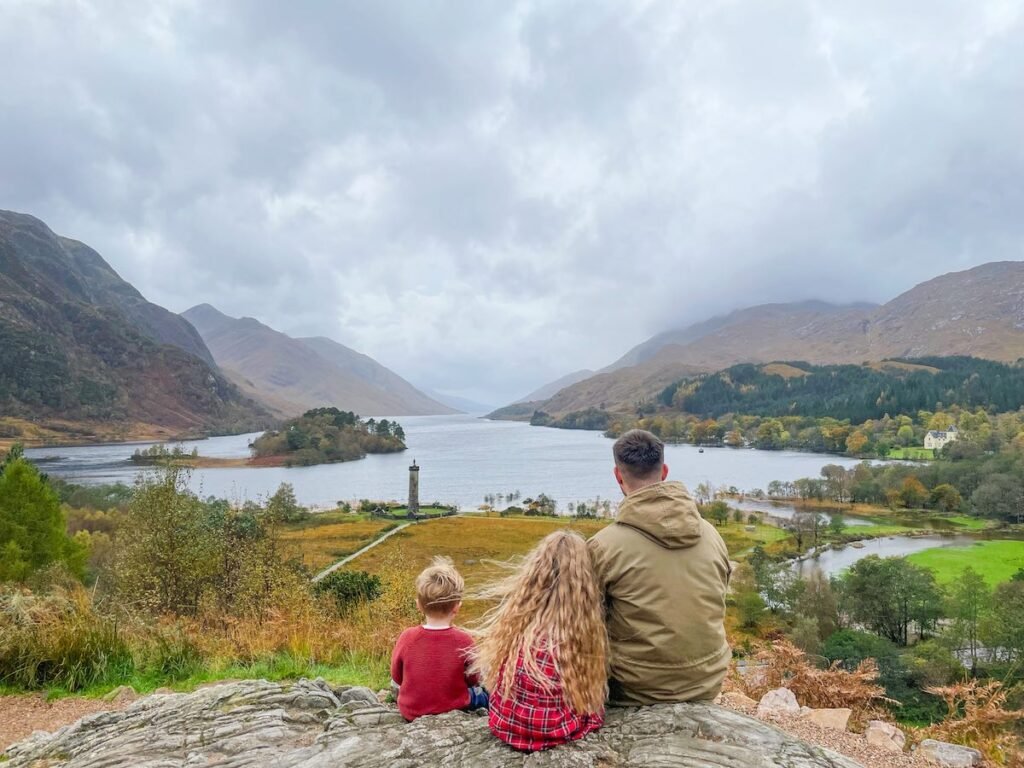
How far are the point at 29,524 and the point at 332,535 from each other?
30163 millimetres

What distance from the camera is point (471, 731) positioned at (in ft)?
11.6

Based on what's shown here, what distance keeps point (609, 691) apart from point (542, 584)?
0.96 m

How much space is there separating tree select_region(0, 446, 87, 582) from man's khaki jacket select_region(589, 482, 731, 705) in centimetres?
3033

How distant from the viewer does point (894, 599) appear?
3312 cm

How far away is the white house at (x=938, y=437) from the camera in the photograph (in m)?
111

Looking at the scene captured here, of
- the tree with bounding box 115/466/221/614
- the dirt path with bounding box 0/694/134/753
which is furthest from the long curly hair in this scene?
the tree with bounding box 115/466/221/614

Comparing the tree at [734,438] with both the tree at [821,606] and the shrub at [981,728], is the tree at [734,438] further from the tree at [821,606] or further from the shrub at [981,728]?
the shrub at [981,728]

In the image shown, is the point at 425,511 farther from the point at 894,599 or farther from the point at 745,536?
the point at 894,599

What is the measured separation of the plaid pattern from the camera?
3.00 meters

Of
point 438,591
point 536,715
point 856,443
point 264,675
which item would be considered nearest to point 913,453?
point 856,443

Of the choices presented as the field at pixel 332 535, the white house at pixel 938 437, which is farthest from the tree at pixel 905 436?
the field at pixel 332 535

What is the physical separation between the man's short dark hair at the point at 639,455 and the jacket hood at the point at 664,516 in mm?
104

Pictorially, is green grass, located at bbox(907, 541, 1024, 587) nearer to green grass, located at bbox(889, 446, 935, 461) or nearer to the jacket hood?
the jacket hood

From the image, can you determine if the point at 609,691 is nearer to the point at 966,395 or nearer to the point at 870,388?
the point at 966,395
